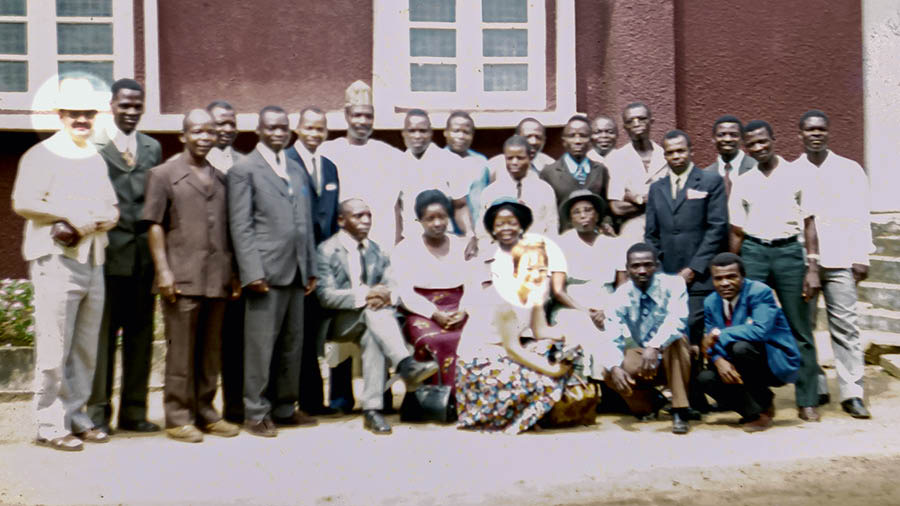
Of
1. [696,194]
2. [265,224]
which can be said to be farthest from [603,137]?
[265,224]

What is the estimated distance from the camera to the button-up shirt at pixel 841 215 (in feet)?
25.3

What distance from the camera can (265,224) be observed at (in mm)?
7223

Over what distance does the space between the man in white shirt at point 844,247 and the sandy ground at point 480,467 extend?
14.4 inches

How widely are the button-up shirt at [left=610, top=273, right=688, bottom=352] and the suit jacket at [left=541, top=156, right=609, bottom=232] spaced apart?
918 millimetres

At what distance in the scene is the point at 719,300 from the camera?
24.5ft

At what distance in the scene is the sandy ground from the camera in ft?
18.7

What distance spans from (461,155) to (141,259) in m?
2.59

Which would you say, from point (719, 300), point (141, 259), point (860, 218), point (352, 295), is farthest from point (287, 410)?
point (860, 218)

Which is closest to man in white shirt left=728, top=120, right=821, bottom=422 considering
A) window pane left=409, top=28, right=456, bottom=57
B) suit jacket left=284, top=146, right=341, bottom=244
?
suit jacket left=284, top=146, right=341, bottom=244

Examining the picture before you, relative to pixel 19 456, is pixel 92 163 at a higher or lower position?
higher

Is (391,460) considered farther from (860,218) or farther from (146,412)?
(860,218)

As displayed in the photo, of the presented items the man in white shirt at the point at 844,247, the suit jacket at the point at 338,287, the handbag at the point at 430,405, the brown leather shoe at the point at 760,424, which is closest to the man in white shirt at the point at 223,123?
the suit jacket at the point at 338,287

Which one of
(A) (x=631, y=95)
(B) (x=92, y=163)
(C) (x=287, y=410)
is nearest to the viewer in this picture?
(B) (x=92, y=163)

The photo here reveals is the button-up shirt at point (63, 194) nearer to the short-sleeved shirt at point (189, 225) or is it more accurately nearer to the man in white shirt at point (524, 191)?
the short-sleeved shirt at point (189, 225)
